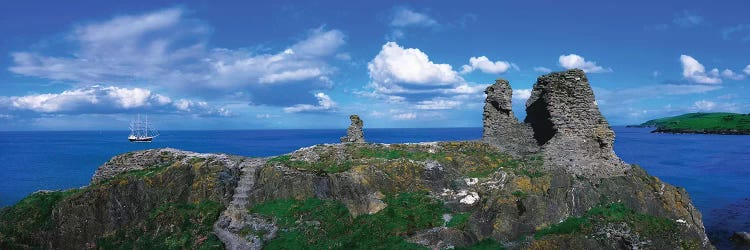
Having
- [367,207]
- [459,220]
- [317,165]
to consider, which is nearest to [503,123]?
[459,220]

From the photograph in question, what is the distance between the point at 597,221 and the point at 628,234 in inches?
62.4

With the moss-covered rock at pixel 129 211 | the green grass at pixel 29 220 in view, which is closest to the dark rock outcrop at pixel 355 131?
the moss-covered rock at pixel 129 211

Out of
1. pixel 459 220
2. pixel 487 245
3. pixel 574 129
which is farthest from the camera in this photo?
pixel 574 129

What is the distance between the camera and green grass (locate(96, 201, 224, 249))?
2123 cm

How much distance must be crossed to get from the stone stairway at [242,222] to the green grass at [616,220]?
40.1 feet

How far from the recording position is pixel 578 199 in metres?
22.2

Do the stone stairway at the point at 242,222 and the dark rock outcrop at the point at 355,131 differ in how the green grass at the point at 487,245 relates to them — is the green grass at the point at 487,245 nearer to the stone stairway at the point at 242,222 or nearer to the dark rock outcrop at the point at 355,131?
the stone stairway at the point at 242,222

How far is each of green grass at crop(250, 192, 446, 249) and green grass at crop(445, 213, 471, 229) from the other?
0.53m

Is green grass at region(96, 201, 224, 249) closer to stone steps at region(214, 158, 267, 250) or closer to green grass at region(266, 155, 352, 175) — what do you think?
stone steps at region(214, 158, 267, 250)

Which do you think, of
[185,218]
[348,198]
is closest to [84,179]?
[185,218]

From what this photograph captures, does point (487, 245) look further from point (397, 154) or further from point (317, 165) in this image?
point (317, 165)

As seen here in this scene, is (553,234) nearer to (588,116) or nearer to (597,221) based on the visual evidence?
(597,221)

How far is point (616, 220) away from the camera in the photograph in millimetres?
19344

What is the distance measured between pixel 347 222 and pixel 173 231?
862 cm
